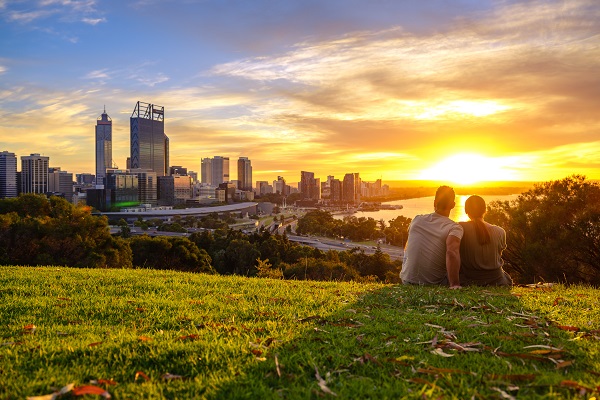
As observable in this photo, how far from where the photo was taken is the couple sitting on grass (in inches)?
271

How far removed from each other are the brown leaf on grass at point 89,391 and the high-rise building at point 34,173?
4471 inches

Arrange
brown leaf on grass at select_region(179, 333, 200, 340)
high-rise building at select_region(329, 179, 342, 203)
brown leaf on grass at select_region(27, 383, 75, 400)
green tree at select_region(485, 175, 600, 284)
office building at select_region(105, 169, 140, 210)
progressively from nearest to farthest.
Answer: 1. brown leaf on grass at select_region(27, 383, 75, 400)
2. brown leaf on grass at select_region(179, 333, 200, 340)
3. green tree at select_region(485, 175, 600, 284)
4. office building at select_region(105, 169, 140, 210)
5. high-rise building at select_region(329, 179, 342, 203)

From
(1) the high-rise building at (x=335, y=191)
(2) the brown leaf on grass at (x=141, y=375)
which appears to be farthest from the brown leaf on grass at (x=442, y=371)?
(1) the high-rise building at (x=335, y=191)

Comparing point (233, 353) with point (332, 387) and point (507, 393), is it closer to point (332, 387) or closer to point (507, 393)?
point (332, 387)

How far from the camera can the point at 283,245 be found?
32.8 metres

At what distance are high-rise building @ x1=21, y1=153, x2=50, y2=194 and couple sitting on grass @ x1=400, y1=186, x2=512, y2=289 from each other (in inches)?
4382

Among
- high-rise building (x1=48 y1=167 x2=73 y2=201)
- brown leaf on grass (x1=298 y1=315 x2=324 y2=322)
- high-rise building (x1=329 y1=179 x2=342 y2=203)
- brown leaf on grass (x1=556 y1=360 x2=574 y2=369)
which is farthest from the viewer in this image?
high-rise building (x1=329 y1=179 x2=342 y2=203)

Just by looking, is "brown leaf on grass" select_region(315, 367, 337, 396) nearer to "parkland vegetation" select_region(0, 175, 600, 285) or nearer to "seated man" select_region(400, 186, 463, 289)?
"seated man" select_region(400, 186, 463, 289)

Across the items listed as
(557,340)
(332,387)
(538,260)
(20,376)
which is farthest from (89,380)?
(538,260)

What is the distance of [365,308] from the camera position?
523 centimetres

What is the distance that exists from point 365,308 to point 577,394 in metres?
2.80

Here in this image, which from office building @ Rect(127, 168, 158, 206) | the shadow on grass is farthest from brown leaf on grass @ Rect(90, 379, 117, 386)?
office building @ Rect(127, 168, 158, 206)

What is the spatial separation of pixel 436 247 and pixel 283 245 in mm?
26096

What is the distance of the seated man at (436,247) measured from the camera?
671cm
